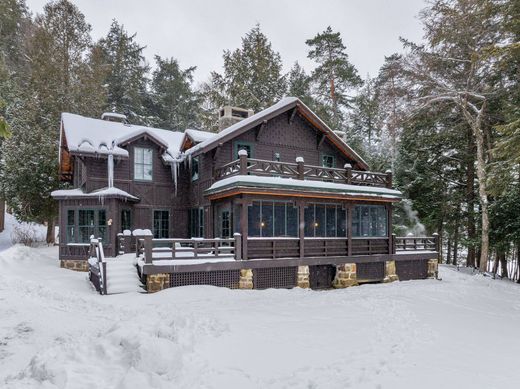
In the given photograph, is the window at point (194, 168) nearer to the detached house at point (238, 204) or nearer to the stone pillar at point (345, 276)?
the detached house at point (238, 204)

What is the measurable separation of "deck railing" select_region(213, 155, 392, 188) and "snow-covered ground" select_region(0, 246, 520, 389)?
16.7ft

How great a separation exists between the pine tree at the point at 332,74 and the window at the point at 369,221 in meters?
16.2

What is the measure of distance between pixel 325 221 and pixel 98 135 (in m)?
12.3

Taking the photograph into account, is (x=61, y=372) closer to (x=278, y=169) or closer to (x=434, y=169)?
(x=278, y=169)

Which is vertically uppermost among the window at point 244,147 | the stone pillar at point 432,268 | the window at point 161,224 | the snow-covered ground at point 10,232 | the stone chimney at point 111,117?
the stone chimney at point 111,117

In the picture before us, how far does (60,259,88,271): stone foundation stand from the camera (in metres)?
17.1

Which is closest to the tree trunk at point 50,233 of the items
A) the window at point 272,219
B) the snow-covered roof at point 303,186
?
the snow-covered roof at point 303,186

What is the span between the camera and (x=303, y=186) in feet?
49.0

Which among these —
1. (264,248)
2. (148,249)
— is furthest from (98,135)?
(264,248)

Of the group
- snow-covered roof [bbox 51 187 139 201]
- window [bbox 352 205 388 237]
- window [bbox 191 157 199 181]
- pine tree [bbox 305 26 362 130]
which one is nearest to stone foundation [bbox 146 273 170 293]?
snow-covered roof [bbox 51 187 139 201]

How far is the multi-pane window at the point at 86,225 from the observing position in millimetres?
17156

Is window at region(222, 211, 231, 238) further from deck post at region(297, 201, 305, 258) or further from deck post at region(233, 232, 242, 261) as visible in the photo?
deck post at region(297, 201, 305, 258)

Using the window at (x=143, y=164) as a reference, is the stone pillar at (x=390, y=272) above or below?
below

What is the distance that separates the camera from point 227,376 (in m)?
5.51
